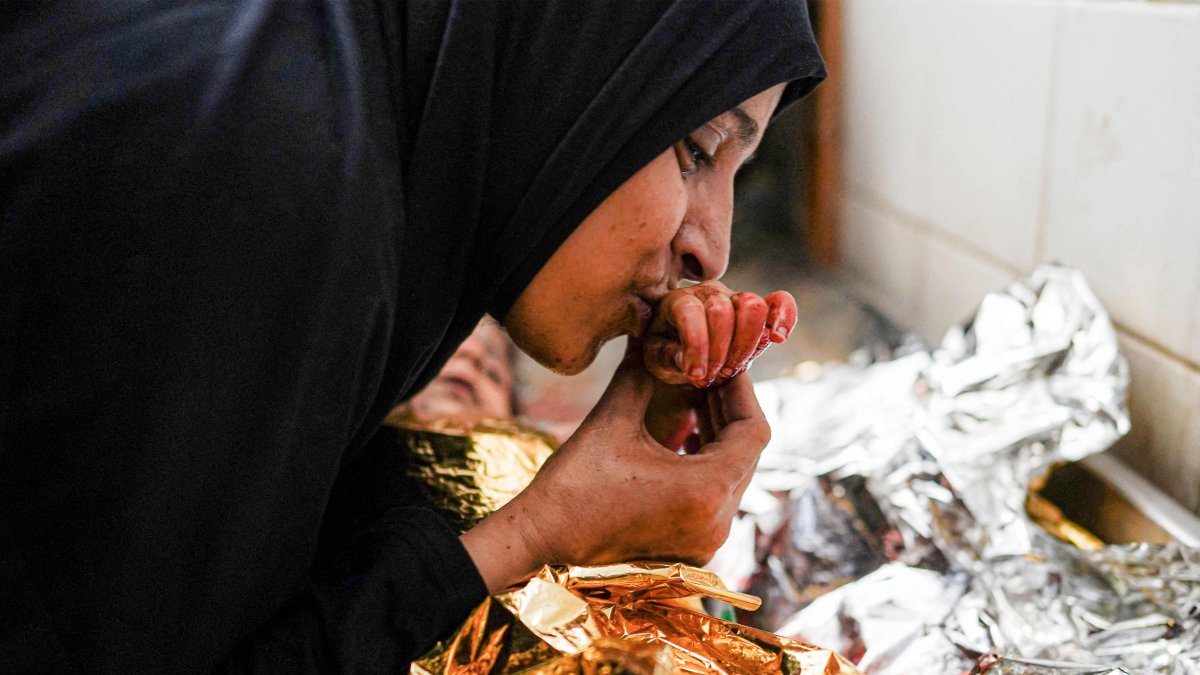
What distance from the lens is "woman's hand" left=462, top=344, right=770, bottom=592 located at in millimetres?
631

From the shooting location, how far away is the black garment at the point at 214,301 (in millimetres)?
520

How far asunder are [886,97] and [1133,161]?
0.66 meters

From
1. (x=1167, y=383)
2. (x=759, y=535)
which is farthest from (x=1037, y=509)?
(x=759, y=535)

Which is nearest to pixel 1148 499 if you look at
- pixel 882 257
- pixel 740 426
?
pixel 740 426

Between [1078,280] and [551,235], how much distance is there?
0.59 m

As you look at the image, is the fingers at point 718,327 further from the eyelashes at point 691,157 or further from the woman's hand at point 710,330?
the eyelashes at point 691,157

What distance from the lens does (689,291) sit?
651 millimetres

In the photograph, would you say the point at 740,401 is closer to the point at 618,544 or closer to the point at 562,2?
the point at 618,544

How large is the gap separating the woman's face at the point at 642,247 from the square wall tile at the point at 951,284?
62 centimetres

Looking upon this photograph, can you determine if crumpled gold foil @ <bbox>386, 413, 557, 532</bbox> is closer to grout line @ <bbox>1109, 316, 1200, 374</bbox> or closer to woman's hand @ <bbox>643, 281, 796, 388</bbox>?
woman's hand @ <bbox>643, 281, 796, 388</bbox>

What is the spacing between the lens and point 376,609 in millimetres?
584

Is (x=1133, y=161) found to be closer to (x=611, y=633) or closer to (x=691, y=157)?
(x=691, y=157)

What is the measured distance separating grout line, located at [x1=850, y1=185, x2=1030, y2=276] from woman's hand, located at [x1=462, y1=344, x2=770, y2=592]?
26.3 inches

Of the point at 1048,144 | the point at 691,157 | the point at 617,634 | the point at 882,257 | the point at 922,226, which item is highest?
the point at 691,157
